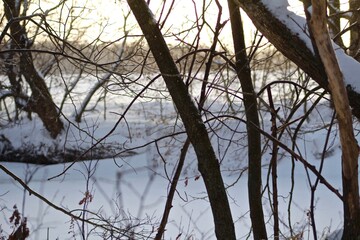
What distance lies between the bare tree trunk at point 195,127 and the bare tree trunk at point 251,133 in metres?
1.01

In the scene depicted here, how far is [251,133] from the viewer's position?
426 centimetres

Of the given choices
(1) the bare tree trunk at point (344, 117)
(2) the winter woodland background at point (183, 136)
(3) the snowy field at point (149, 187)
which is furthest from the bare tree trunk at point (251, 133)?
(1) the bare tree trunk at point (344, 117)

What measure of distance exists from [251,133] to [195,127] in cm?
122

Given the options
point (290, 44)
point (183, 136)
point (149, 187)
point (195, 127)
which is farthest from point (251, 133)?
point (183, 136)

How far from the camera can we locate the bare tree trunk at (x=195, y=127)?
3121mm

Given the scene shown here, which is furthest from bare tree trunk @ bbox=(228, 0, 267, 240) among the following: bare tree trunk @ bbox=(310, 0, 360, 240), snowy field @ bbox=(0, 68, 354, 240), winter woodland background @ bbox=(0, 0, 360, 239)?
bare tree trunk @ bbox=(310, 0, 360, 240)

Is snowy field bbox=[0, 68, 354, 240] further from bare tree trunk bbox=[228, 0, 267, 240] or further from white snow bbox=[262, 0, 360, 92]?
white snow bbox=[262, 0, 360, 92]

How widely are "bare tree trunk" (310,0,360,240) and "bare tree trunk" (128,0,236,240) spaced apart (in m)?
0.71

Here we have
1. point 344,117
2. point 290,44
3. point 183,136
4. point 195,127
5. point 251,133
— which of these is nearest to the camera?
point 344,117

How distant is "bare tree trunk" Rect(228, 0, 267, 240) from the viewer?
4.13m

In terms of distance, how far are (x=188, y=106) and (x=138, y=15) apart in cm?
56

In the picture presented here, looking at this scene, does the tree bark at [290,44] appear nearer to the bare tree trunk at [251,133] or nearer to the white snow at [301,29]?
the white snow at [301,29]

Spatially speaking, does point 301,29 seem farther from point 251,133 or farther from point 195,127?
point 251,133

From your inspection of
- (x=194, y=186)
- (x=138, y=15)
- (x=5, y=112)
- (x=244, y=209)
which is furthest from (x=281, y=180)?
(x=138, y=15)
